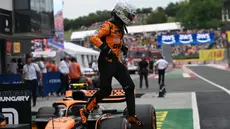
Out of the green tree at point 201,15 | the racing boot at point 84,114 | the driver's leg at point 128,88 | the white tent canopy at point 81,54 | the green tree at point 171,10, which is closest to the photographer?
the racing boot at point 84,114

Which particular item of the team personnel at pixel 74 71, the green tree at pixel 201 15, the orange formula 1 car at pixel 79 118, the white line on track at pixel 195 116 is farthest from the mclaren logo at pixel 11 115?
the green tree at pixel 201 15

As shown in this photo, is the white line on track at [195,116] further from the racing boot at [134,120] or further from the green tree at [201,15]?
the green tree at [201,15]

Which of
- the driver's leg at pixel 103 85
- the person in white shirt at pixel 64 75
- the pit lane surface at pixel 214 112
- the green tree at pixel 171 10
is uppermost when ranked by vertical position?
the green tree at pixel 171 10

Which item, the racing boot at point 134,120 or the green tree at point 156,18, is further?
the green tree at point 156,18

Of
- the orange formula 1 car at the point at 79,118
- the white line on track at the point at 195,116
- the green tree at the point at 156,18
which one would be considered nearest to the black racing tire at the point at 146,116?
the orange formula 1 car at the point at 79,118

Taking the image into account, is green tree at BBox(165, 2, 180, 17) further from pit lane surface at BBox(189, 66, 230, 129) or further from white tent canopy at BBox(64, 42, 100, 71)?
pit lane surface at BBox(189, 66, 230, 129)

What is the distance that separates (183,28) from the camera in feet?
381

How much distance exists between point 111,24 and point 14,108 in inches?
76.3

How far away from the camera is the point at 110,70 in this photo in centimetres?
712

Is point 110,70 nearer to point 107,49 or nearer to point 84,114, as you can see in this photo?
point 107,49

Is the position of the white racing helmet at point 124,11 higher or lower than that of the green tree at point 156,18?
lower

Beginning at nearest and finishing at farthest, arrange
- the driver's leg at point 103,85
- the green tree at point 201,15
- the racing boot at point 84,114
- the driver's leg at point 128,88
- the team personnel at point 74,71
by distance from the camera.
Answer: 1. the racing boot at point 84,114
2. the driver's leg at point 103,85
3. the driver's leg at point 128,88
4. the team personnel at point 74,71
5. the green tree at point 201,15

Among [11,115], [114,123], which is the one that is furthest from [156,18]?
[11,115]

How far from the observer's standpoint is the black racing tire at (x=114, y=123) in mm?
6570
